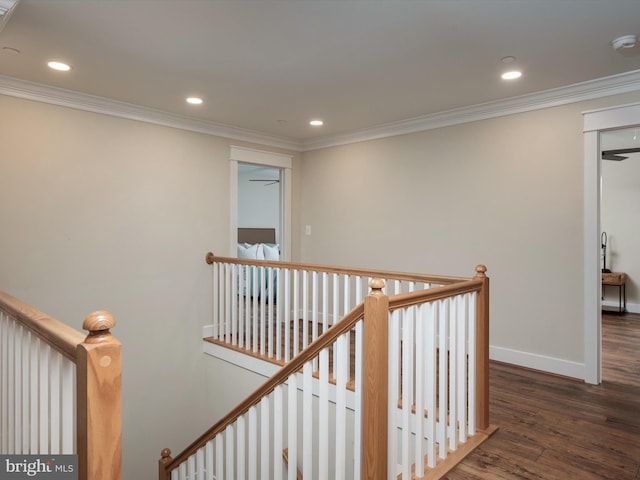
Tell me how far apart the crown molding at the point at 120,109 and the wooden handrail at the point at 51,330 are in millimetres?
2603

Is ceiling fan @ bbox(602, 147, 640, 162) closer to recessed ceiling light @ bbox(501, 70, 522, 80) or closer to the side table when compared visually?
the side table

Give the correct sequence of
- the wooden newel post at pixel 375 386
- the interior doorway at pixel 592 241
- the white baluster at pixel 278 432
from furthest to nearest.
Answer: the interior doorway at pixel 592 241, the white baluster at pixel 278 432, the wooden newel post at pixel 375 386

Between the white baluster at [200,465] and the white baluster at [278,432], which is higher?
the white baluster at [278,432]

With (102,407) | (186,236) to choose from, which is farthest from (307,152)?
(102,407)

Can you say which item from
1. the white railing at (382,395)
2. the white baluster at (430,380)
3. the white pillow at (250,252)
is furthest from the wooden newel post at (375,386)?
the white pillow at (250,252)

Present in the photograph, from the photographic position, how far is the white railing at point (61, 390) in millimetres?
950

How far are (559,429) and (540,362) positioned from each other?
1084 mm

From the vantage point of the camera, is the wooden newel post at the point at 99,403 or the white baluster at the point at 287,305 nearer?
the wooden newel post at the point at 99,403

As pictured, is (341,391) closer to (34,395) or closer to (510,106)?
(34,395)

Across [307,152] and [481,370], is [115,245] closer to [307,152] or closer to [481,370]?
[307,152]

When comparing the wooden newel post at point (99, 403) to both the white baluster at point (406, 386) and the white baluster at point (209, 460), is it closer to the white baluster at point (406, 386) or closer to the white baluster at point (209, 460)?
the white baluster at point (406, 386)

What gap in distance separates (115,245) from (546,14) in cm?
376

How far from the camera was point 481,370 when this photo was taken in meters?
2.46

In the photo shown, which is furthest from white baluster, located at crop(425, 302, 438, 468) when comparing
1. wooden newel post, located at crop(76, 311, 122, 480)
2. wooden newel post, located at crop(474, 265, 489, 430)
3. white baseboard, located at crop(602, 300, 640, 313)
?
white baseboard, located at crop(602, 300, 640, 313)
